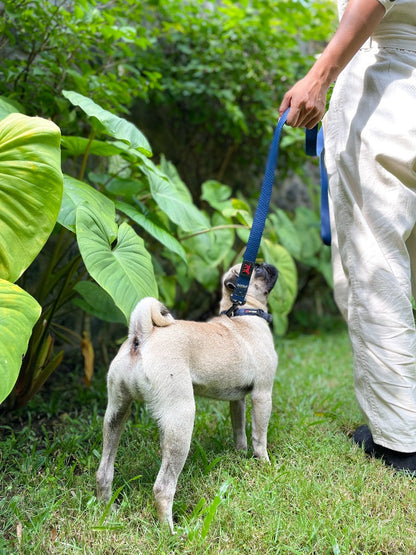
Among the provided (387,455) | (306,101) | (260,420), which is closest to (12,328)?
(260,420)

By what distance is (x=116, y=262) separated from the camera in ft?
6.75

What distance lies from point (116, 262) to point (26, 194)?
1.36ft

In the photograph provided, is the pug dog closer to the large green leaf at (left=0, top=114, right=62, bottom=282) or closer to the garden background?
the garden background

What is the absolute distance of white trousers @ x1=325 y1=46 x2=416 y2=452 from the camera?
2004 millimetres

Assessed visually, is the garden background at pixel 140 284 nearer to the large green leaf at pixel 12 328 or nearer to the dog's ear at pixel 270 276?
the large green leaf at pixel 12 328

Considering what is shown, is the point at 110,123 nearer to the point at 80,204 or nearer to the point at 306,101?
the point at 80,204

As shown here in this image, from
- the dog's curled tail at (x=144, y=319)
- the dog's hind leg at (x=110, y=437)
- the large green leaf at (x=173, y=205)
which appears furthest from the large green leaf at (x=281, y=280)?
the dog's hind leg at (x=110, y=437)

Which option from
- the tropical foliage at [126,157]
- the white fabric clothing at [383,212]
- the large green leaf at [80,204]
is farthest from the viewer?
the large green leaf at [80,204]

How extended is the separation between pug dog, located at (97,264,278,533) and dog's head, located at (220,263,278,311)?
188mm

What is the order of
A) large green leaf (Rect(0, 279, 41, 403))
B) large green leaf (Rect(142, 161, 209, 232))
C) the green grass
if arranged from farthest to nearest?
large green leaf (Rect(142, 161, 209, 232)) < the green grass < large green leaf (Rect(0, 279, 41, 403))

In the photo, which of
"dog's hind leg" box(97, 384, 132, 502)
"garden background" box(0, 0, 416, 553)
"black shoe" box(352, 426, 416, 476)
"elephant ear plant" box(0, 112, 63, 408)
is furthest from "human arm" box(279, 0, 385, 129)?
"black shoe" box(352, 426, 416, 476)

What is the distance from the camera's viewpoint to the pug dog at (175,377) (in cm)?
171

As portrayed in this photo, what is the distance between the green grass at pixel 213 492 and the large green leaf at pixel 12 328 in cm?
53

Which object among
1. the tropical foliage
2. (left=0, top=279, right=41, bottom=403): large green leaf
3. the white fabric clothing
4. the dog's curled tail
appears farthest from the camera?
the white fabric clothing
